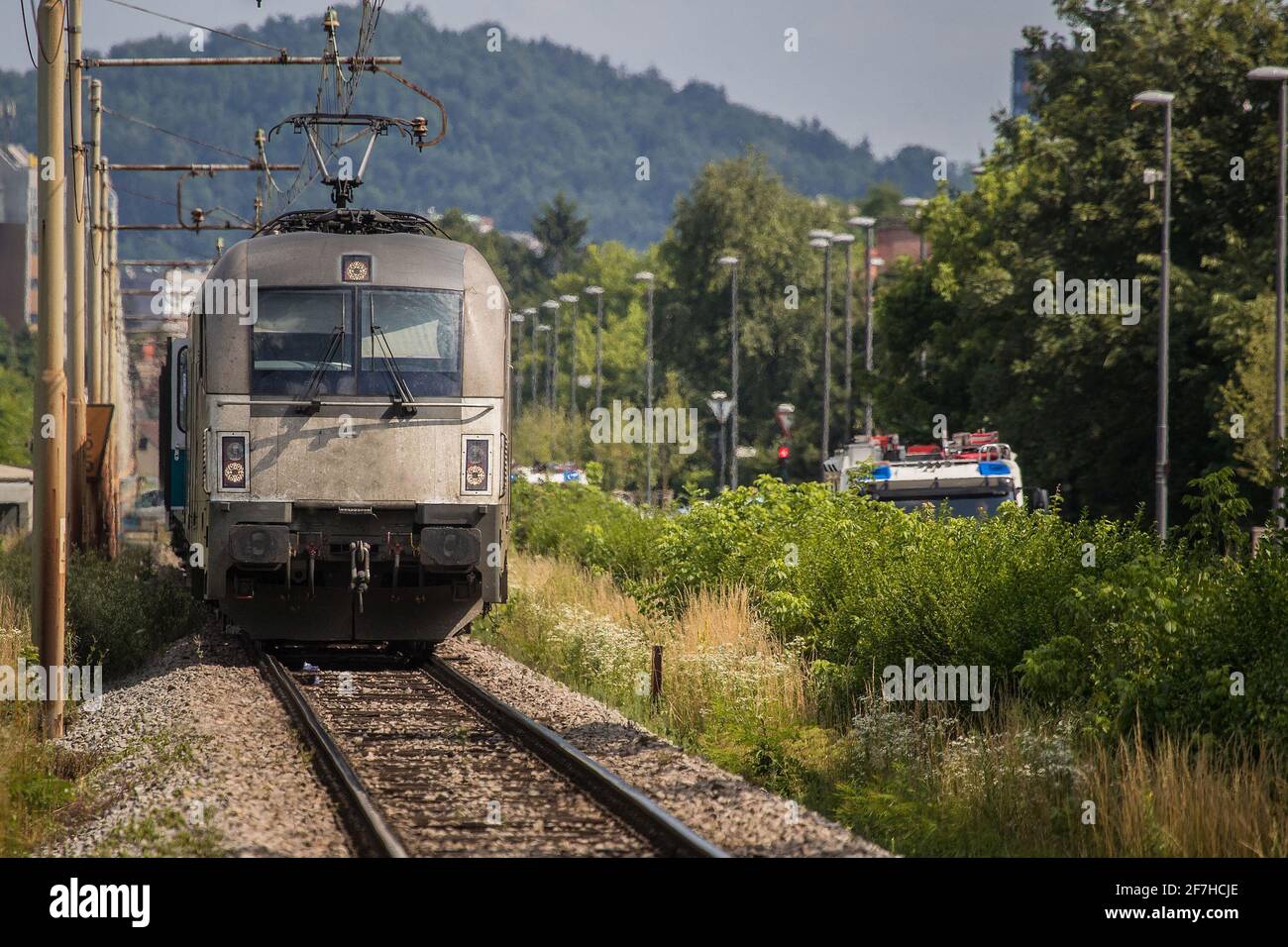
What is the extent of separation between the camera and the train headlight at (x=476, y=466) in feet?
54.9

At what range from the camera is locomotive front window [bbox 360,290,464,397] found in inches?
656

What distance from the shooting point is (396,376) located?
1666 cm

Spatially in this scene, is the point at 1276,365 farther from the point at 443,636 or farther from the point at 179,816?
the point at 179,816

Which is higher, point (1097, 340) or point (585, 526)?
point (1097, 340)

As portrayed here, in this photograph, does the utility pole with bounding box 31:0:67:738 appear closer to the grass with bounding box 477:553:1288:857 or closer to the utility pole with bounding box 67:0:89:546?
the utility pole with bounding box 67:0:89:546

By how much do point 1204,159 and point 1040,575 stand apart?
1031 inches

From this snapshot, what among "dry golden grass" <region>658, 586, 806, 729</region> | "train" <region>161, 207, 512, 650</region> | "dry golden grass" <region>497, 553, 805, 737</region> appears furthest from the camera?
"train" <region>161, 207, 512, 650</region>

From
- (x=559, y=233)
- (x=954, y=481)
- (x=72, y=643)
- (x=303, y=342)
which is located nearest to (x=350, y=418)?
(x=303, y=342)

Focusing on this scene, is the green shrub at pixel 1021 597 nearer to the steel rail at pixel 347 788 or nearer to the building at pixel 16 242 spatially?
the steel rail at pixel 347 788

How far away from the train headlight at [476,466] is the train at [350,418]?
0.04 ft

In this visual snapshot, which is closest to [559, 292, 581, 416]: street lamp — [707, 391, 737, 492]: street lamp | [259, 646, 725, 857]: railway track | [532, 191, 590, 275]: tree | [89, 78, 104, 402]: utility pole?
[707, 391, 737, 492]: street lamp
